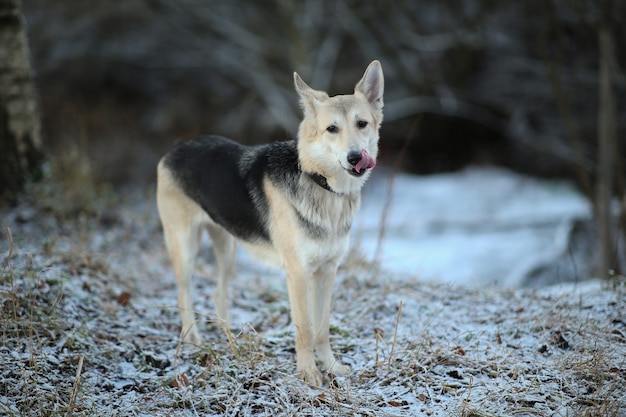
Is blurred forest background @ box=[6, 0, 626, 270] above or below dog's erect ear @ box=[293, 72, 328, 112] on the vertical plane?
above

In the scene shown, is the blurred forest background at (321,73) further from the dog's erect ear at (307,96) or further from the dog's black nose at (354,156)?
the dog's black nose at (354,156)

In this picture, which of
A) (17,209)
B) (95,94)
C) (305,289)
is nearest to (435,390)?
(305,289)

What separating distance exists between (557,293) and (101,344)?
4111mm

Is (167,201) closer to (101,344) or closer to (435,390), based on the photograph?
(101,344)

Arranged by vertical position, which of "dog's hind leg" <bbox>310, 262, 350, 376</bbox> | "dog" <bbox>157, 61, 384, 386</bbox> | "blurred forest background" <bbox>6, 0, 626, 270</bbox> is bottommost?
"dog's hind leg" <bbox>310, 262, 350, 376</bbox>

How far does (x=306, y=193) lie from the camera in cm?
379

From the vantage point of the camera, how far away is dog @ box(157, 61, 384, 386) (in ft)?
12.1

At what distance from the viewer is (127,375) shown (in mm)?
3721

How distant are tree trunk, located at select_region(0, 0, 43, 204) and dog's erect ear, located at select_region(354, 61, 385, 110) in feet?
15.3

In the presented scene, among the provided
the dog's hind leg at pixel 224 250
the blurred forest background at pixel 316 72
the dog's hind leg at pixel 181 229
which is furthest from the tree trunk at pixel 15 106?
the blurred forest background at pixel 316 72

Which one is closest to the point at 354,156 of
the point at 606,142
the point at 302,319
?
the point at 302,319

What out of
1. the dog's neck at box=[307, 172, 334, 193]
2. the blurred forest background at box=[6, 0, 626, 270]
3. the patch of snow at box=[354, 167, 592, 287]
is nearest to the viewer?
the dog's neck at box=[307, 172, 334, 193]

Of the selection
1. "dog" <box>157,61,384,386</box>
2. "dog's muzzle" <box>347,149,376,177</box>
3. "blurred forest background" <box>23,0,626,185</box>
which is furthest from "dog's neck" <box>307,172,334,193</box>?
"blurred forest background" <box>23,0,626,185</box>

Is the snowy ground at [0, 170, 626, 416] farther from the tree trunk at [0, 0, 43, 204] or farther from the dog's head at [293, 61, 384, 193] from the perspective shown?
the dog's head at [293, 61, 384, 193]
